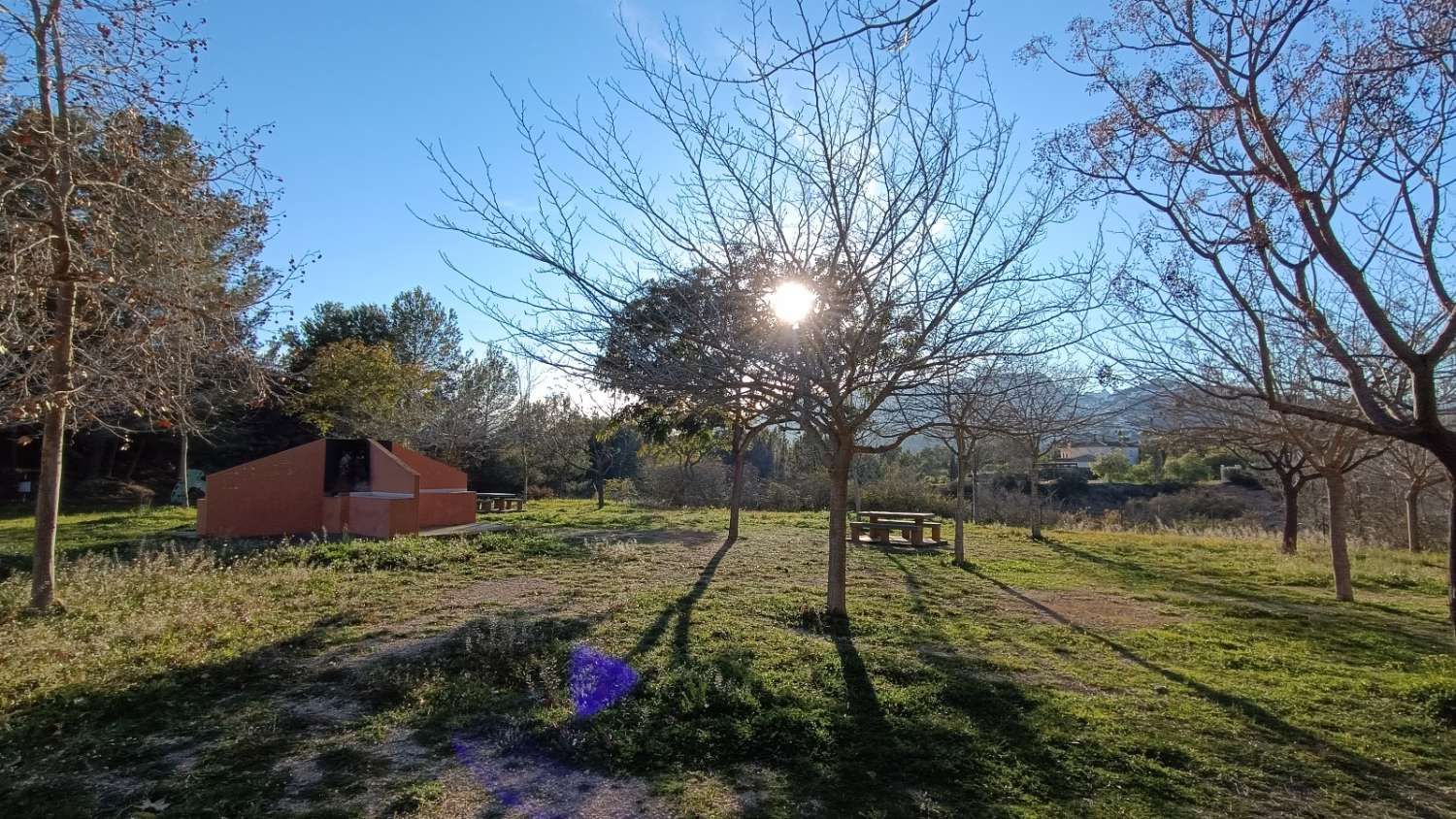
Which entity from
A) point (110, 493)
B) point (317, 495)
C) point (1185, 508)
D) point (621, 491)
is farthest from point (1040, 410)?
point (110, 493)

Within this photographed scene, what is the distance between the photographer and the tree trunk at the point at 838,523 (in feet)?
23.0

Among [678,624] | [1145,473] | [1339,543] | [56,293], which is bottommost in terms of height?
[678,624]

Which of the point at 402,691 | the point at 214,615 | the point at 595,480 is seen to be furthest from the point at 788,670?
the point at 595,480

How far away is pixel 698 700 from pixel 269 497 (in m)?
13.0

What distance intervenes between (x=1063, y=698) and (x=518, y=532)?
11290 mm

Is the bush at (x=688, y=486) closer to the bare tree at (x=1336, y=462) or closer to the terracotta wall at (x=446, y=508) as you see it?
→ the terracotta wall at (x=446, y=508)

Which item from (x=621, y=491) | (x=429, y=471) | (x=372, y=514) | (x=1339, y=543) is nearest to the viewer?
(x=1339, y=543)

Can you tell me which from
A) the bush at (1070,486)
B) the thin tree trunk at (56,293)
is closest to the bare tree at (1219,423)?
the thin tree trunk at (56,293)

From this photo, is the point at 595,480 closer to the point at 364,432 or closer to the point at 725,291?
the point at 364,432

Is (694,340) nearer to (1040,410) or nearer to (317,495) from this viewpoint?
(1040,410)

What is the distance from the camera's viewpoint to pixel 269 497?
1427 centimetres

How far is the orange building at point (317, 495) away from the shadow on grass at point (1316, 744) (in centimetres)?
1246

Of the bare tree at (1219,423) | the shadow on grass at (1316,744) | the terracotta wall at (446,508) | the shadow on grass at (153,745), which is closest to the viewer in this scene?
the shadow on grass at (153,745)

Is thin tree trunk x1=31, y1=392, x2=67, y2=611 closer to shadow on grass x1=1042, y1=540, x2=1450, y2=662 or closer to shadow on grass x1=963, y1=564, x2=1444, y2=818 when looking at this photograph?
shadow on grass x1=963, y1=564, x2=1444, y2=818
